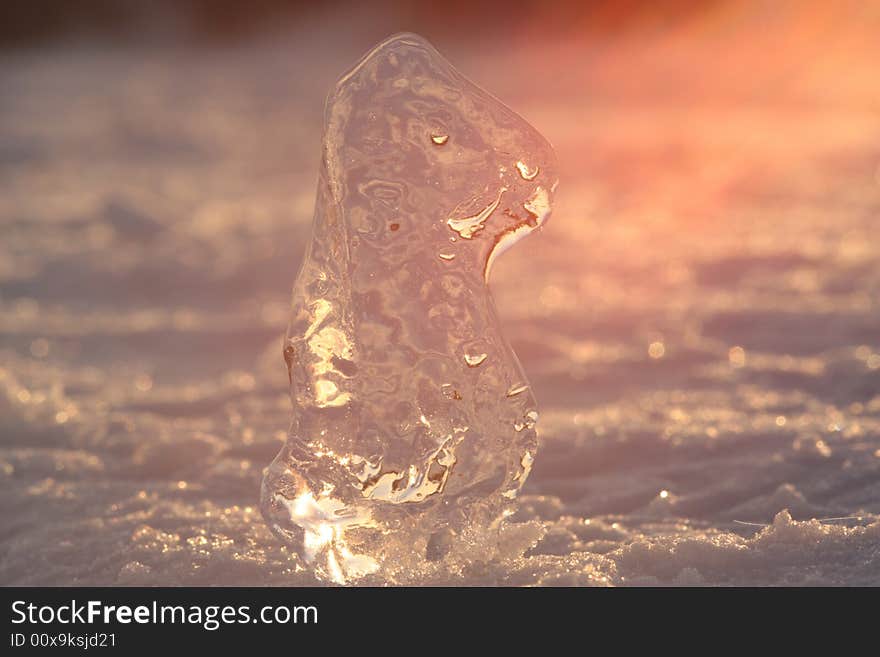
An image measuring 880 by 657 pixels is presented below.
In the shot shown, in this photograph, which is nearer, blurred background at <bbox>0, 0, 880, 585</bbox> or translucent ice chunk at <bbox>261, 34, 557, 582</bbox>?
translucent ice chunk at <bbox>261, 34, 557, 582</bbox>

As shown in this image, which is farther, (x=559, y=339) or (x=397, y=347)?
(x=559, y=339)

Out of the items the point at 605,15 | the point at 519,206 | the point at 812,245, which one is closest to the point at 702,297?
the point at 812,245

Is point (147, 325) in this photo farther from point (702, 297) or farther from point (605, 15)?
point (605, 15)

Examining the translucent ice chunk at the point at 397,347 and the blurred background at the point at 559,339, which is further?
the blurred background at the point at 559,339

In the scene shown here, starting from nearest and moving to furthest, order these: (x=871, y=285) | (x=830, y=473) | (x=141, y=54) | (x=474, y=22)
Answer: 1. (x=830, y=473)
2. (x=871, y=285)
3. (x=141, y=54)
4. (x=474, y=22)

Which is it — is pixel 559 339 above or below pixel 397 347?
above
